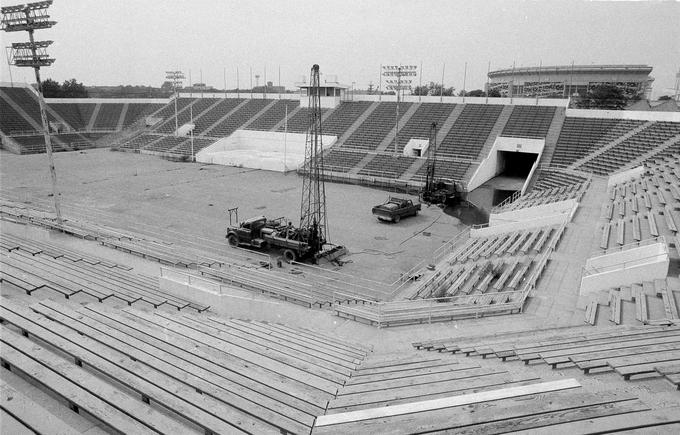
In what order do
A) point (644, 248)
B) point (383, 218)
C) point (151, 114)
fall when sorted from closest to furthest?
1. point (644, 248)
2. point (383, 218)
3. point (151, 114)

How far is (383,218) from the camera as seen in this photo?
2414 centimetres

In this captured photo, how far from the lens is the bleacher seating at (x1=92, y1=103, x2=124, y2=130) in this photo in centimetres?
6391

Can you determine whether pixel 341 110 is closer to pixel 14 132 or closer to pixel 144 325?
pixel 14 132

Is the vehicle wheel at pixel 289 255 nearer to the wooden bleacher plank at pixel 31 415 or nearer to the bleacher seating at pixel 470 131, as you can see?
the wooden bleacher plank at pixel 31 415

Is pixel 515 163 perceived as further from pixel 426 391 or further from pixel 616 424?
pixel 616 424

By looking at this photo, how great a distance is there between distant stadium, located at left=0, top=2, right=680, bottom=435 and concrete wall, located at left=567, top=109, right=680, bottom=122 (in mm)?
130

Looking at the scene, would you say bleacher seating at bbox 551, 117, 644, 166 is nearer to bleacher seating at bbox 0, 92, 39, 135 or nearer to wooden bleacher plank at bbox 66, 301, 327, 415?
wooden bleacher plank at bbox 66, 301, 327, 415

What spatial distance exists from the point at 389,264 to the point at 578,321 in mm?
8250

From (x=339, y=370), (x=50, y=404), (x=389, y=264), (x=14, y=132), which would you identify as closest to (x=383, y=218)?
(x=389, y=264)

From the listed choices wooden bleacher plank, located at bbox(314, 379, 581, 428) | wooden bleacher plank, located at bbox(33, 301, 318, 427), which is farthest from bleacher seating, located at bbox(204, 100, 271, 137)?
wooden bleacher plank, located at bbox(314, 379, 581, 428)

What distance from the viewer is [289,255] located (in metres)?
17.9

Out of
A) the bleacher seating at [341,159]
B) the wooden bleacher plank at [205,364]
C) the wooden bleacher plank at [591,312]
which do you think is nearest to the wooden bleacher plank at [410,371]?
the wooden bleacher plank at [205,364]

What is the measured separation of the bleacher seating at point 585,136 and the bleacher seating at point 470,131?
626 centimetres

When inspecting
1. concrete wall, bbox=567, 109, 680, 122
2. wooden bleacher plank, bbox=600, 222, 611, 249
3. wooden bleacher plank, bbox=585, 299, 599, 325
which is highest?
concrete wall, bbox=567, 109, 680, 122
